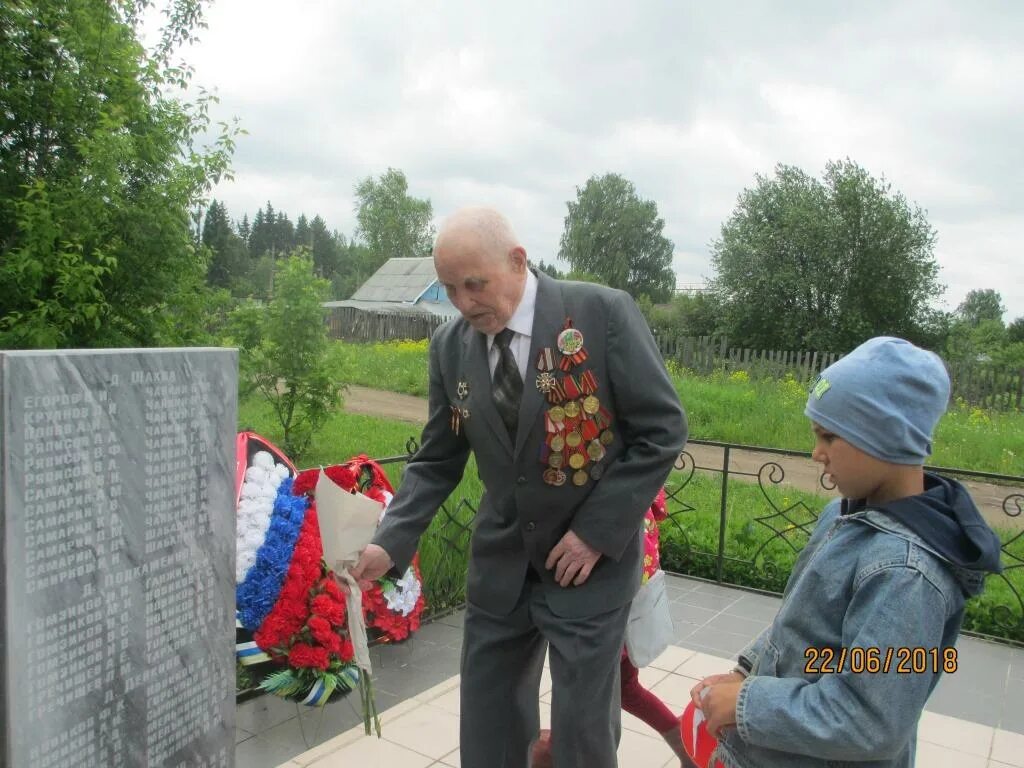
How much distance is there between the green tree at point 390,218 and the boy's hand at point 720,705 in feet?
176

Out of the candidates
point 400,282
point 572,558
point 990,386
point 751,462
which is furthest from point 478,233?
point 400,282

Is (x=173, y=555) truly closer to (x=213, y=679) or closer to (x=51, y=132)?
(x=213, y=679)

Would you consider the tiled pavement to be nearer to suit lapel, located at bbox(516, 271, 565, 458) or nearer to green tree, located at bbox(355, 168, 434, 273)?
suit lapel, located at bbox(516, 271, 565, 458)

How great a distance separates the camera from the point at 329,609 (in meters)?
3.49

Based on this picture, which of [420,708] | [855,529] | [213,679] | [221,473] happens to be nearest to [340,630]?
[420,708]

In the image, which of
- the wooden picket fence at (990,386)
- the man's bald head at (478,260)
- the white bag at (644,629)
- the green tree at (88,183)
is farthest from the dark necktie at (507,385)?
the wooden picket fence at (990,386)

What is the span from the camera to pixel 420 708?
3.62m

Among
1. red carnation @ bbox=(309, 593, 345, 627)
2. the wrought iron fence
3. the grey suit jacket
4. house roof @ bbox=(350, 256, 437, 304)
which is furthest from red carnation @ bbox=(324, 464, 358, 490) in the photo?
house roof @ bbox=(350, 256, 437, 304)

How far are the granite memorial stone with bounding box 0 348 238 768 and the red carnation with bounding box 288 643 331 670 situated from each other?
890mm

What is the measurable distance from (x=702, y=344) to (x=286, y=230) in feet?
218

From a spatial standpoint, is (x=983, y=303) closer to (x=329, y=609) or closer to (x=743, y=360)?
(x=743, y=360)

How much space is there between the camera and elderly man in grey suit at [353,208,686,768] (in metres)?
2.18

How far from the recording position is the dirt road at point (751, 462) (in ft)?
26.8

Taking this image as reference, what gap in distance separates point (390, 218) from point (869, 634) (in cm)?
5438
